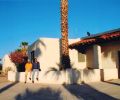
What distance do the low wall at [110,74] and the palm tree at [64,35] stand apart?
267 cm

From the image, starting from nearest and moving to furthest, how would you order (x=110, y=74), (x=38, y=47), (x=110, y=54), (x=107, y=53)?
1. (x=110, y=74)
2. (x=110, y=54)
3. (x=107, y=53)
4. (x=38, y=47)

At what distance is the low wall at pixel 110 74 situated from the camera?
63.9ft

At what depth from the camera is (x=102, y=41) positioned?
20.6m

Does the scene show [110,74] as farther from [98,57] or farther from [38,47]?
[38,47]

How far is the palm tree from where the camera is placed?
Answer: 19.6 meters

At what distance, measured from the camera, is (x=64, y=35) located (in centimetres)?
2003

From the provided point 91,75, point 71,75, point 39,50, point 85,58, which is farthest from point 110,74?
point 39,50

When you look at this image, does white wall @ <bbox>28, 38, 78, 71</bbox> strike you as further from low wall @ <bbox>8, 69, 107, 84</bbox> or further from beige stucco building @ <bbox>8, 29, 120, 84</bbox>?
low wall @ <bbox>8, 69, 107, 84</bbox>

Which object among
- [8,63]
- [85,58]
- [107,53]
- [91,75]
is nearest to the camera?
[91,75]

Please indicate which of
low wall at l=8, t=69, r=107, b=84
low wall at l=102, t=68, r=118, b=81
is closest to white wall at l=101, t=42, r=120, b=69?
low wall at l=102, t=68, r=118, b=81

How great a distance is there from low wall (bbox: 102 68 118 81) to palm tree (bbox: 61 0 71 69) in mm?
2670

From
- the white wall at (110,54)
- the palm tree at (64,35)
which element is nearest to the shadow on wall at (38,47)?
the palm tree at (64,35)

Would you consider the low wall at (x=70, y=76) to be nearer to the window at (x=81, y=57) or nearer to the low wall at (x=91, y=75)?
the low wall at (x=91, y=75)

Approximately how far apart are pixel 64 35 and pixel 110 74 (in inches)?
177
